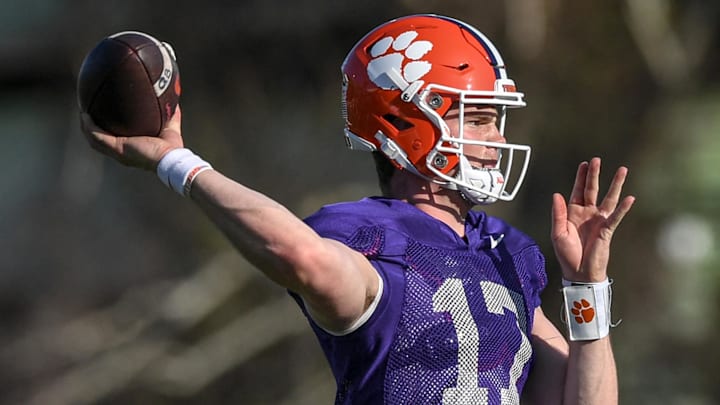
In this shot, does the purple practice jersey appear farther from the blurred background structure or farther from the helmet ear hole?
the blurred background structure

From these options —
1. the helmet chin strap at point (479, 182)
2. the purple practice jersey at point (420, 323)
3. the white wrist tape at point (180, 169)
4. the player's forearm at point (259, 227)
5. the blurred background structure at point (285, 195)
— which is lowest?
the blurred background structure at point (285, 195)

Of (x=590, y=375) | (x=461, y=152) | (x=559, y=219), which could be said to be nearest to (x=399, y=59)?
(x=461, y=152)

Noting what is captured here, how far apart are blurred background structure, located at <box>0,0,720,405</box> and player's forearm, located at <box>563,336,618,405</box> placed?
12.1 ft

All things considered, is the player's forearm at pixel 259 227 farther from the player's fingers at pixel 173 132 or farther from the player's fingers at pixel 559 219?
the player's fingers at pixel 559 219

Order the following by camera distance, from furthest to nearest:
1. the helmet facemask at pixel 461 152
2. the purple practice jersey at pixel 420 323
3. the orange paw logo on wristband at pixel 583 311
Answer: the orange paw logo on wristband at pixel 583 311, the helmet facemask at pixel 461 152, the purple practice jersey at pixel 420 323

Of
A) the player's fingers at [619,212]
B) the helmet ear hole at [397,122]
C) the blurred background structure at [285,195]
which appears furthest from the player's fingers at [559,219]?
the blurred background structure at [285,195]

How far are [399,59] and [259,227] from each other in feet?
2.67

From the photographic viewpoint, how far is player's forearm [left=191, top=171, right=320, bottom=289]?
7.33ft

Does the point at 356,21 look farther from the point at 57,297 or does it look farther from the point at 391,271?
the point at 391,271

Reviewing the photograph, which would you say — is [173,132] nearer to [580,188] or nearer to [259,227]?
[259,227]

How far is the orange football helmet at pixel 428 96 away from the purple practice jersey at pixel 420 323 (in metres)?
0.13

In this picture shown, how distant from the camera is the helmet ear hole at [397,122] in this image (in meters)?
2.87

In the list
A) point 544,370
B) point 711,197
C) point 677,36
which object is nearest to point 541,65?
point 677,36

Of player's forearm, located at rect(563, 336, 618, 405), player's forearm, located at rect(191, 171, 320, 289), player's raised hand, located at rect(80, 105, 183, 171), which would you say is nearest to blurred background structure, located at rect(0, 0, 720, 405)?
player's forearm, located at rect(563, 336, 618, 405)
